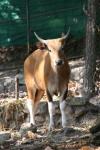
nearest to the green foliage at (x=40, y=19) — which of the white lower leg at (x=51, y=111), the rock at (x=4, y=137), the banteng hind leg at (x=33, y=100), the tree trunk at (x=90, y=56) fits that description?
the tree trunk at (x=90, y=56)

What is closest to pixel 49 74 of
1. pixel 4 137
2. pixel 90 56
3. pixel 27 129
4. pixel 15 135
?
pixel 27 129

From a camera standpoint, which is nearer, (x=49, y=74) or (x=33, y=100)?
(x=49, y=74)

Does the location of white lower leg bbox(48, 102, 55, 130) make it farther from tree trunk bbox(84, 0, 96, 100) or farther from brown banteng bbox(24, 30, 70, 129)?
tree trunk bbox(84, 0, 96, 100)

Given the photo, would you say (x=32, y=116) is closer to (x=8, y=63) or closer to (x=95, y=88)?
(x=95, y=88)

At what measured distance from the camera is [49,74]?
38.9ft

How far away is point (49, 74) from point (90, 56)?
1.87m

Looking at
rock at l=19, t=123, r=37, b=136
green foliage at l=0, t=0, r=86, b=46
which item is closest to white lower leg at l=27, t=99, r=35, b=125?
rock at l=19, t=123, r=37, b=136

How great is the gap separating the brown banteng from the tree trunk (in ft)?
4.13

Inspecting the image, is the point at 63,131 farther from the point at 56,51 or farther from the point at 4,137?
the point at 56,51

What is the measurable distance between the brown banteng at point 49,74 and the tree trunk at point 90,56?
4.13ft

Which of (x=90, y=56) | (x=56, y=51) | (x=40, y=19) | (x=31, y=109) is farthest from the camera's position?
(x=40, y=19)

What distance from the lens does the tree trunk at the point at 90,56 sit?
1337cm

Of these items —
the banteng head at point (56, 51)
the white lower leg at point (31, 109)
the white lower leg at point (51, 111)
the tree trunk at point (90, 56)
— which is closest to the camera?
the banteng head at point (56, 51)

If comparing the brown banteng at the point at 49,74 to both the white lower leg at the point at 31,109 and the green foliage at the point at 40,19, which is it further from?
the green foliage at the point at 40,19
